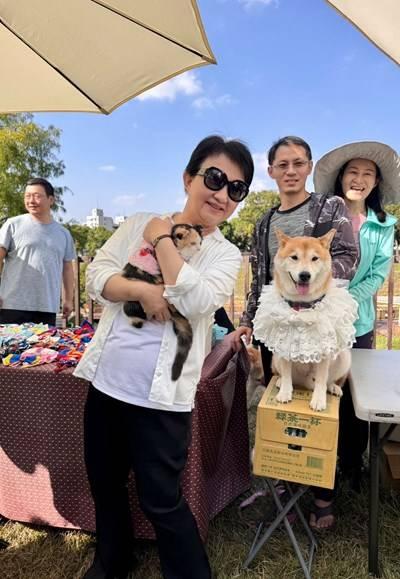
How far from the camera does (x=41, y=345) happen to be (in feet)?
7.29

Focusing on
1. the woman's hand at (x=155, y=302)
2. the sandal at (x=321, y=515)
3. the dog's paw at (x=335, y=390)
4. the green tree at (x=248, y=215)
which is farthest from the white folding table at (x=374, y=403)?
the green tree at (x=248, y=215)

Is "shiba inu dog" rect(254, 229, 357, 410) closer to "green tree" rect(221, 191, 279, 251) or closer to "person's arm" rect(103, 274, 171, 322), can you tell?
"person's arm" rect(103, 274, 171, 322)

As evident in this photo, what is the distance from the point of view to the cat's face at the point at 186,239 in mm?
1320

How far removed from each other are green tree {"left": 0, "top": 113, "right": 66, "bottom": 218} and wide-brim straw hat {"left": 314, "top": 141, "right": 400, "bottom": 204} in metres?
12.4

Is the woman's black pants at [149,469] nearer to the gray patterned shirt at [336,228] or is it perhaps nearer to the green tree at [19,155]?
the gray patterned shirt at [336,228]

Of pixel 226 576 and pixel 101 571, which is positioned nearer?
pixel 101 571

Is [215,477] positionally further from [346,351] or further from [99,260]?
[99,260]

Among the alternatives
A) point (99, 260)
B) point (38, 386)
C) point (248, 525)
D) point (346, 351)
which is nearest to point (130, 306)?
point (99, 260)

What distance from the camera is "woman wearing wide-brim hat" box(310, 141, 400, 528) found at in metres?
2.24

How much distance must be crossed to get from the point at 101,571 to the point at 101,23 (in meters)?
2.54

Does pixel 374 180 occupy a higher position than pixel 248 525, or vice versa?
pixel 374 180

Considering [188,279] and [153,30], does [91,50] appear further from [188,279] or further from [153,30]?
[188,279]

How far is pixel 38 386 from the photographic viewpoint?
75.3 inches

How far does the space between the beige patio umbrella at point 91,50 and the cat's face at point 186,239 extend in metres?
1.28
